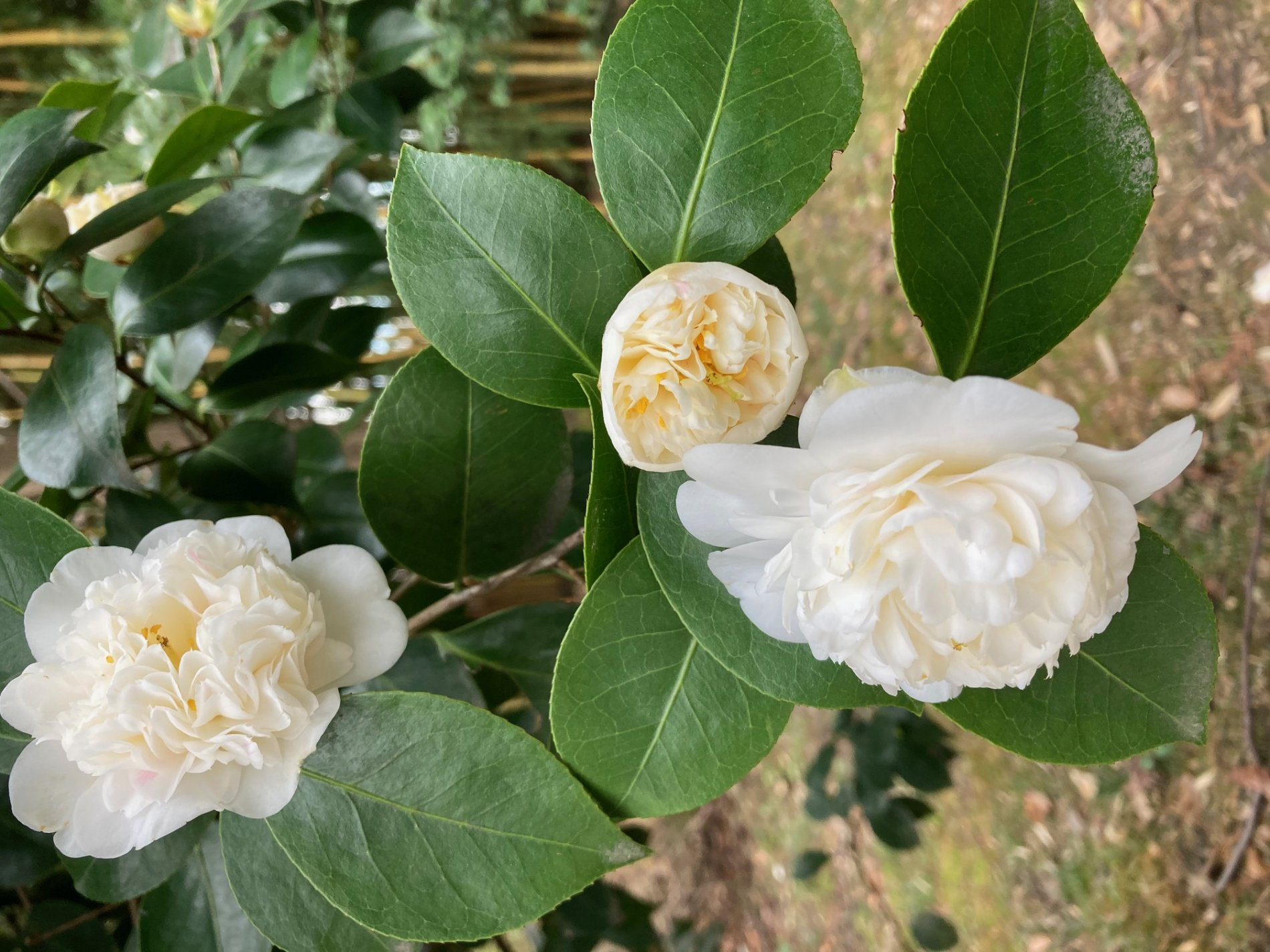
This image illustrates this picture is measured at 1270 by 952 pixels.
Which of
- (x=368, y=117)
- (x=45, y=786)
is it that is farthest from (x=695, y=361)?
(x=368, y=117)

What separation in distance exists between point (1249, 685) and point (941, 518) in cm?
142

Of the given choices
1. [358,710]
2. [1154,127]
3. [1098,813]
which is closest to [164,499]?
[358,710]

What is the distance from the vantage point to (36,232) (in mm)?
676

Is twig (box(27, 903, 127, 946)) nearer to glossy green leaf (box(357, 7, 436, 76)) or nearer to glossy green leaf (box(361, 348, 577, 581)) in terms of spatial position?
glossy green leaf (box(361, 348, 577, 581))

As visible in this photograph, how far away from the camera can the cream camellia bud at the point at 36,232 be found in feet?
2.20

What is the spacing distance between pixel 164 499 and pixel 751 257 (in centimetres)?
49

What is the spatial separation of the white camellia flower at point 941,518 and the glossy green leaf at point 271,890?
36 cm

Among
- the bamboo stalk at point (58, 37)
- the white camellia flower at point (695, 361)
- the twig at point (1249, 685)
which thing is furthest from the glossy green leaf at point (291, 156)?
the bamboo stalk at point (58, 37)

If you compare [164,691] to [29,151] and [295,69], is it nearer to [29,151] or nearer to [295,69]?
[29,151]

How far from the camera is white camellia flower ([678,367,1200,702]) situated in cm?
34

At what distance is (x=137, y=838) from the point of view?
0.46 meters

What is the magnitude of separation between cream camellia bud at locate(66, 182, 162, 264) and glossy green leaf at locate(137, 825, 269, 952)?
1.58ft

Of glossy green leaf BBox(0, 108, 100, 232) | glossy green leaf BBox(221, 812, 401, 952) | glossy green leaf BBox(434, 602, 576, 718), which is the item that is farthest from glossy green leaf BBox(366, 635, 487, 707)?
glossy green leaf BBox(0, 108, 100, 232)

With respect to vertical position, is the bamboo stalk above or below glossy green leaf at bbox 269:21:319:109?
below
